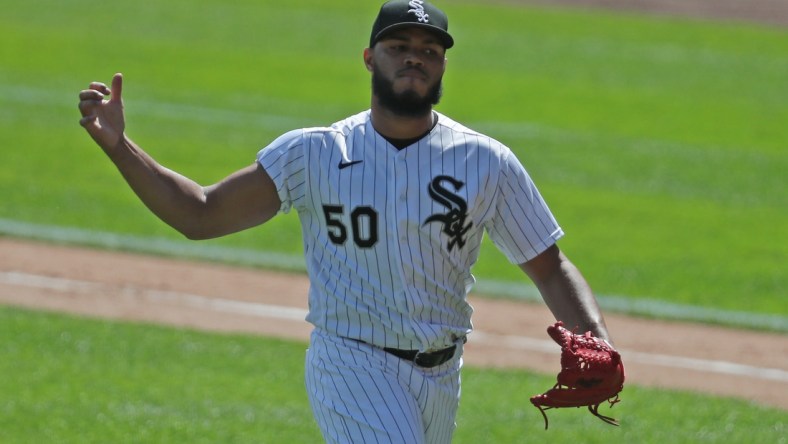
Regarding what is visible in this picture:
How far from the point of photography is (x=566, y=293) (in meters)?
4.07

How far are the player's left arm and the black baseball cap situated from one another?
2.47 feet

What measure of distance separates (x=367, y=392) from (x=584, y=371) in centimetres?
65

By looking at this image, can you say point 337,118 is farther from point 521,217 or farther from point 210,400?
point 521,217

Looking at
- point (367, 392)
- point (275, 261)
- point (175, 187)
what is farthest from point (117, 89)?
point (275, 261)

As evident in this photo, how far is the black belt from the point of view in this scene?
4.02m

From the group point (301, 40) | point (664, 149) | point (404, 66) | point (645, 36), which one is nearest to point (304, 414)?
point (404, 66)

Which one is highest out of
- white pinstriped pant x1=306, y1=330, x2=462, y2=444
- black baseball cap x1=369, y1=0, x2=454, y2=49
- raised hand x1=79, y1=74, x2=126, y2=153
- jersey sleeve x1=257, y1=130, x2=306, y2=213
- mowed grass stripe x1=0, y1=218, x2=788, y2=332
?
black baseball cap x1=369, y1=0, x2=454, y2=49

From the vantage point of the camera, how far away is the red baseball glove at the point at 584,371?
3.80 meters

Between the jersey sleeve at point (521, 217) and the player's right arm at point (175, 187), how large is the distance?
704mm

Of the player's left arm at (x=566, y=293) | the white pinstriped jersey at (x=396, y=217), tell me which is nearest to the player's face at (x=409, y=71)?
the white pinstriped jersey at (x=396, y=217)

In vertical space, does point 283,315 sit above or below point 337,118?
below

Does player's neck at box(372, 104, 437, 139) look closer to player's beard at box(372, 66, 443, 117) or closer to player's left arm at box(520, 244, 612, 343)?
player's beard at box(372, 66, 443, 117)

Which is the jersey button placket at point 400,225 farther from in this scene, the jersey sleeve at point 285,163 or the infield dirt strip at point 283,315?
the infield dirt strip at point 283,315

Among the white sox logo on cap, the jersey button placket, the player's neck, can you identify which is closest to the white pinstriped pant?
the jersey button placket
